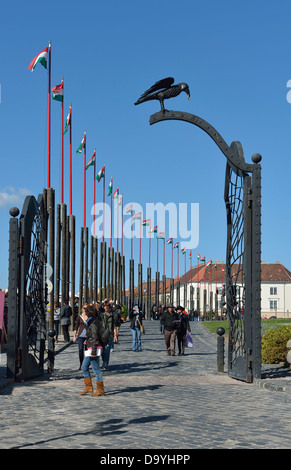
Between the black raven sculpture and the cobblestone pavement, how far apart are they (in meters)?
6.10

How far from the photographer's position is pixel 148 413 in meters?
10.4

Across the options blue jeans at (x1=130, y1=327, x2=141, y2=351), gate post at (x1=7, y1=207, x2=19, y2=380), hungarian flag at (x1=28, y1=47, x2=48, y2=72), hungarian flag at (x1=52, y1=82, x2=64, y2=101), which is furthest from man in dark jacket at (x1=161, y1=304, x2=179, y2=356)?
hungarian flag at (x1=52, y1=82, x2=64, y2=101)

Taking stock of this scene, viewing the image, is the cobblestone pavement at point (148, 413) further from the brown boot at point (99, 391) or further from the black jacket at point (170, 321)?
the black jacket at point (170, 321)

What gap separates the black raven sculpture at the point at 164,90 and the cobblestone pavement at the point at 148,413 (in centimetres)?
610

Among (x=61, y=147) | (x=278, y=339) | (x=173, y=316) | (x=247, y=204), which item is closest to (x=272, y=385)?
(x=247, y=204)

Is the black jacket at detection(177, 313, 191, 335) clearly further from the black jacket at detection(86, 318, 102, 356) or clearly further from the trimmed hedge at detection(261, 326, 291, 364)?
the black jacket at detection(86, 318, 102, 356)

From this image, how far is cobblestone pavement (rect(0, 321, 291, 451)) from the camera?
813 cm

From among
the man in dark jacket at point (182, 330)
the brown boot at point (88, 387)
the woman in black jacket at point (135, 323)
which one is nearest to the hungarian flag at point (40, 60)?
the woman in black jacket at point (135, 323)

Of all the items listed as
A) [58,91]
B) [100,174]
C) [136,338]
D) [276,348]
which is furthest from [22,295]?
[100,174]

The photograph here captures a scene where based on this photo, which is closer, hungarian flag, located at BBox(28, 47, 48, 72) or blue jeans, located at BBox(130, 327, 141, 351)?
blue jeans, located at BBox(130, 327, 141, 351)

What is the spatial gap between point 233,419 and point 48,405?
3203 millimetres

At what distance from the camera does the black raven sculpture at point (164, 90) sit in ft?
49.2

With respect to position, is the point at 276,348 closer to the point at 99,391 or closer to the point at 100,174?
the point at 99,391

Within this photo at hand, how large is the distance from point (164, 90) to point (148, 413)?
7.50 meters
